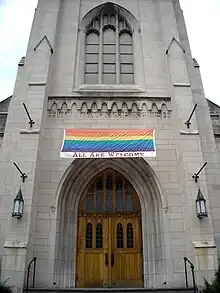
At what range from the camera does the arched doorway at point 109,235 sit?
1063 centimetres

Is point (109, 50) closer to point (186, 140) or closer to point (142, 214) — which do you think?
point (186, 140)

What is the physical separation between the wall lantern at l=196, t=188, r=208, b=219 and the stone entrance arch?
1.30m

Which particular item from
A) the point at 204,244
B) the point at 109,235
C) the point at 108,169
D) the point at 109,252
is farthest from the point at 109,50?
the point at 204,244

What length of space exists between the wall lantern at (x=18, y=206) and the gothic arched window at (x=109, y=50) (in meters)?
6.12

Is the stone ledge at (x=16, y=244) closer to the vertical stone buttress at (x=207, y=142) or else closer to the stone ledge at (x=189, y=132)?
the vertical stone buttress at (x=207, y=142)

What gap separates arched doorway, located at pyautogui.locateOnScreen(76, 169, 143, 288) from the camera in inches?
419

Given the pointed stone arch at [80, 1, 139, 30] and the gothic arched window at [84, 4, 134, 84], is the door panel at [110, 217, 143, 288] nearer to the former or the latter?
the gothic arched window at [84, 4, 134, 84]

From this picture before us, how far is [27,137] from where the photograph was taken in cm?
1106

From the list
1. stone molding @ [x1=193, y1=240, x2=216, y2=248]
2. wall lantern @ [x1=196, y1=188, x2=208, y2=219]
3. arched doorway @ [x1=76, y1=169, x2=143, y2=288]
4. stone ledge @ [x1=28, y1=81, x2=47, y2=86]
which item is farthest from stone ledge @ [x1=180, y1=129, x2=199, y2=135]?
stone ledge @ [x1=28, y1=81, x2=47, y2=86]

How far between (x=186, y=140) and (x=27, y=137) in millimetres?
5357

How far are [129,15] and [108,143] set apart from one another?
7669 mm

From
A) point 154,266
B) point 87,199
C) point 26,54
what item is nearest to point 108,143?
point 87,199

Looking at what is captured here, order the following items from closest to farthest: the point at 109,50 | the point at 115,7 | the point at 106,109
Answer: the point at 106,109
the point at 109,50
the point at 115,7

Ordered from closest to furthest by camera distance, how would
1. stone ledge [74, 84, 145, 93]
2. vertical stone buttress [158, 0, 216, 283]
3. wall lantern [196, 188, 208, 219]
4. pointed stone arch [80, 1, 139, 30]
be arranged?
vertical stone buttress [158, 0, 216, 283], wall lantern [196, 188, 208, 219], stone ledge [74, 84, 145, 93], pointed stone arch [80, 1, 139, 30]
